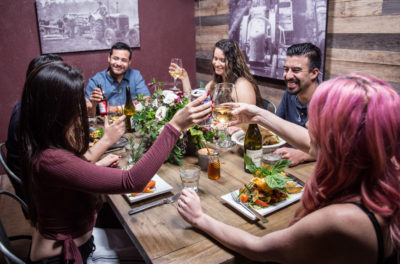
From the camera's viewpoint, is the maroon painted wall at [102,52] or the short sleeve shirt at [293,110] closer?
the short sleeve shirt at [293,110]

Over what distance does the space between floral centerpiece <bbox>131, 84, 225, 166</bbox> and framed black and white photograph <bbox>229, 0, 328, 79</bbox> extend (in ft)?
4.81

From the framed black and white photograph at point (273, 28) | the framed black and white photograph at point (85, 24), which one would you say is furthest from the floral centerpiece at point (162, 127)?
the framed black and white photograph at point (85, 24)

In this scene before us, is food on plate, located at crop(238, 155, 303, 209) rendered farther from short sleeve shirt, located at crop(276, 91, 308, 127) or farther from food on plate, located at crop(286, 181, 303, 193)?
short sleeve shirt, located at crop(276, 91, 308, 127)


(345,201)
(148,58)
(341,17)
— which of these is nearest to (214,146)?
(345,201)

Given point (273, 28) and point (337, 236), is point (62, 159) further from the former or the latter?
point (273, 28)

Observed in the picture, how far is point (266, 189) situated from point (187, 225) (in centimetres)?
34

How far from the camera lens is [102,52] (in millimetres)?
3873

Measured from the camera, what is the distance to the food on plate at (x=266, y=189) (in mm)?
1207

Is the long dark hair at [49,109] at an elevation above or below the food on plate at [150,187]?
above

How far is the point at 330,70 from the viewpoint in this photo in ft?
8.54

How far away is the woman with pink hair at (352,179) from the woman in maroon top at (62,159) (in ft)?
1.55

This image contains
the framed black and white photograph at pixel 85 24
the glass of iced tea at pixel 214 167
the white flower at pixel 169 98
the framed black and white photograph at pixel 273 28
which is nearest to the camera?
the glass of iced tea at pixel 214 167

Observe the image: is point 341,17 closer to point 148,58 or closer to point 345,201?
point 345,201

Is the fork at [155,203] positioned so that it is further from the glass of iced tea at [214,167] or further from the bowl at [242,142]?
the bowl at [242,142]
